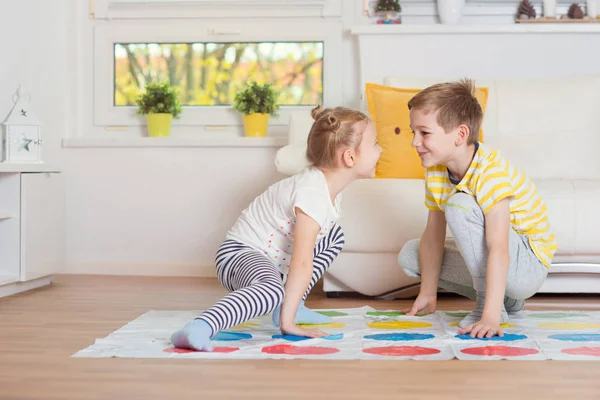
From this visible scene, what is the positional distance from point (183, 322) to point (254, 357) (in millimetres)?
503

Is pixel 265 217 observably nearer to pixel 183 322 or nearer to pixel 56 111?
pixel 183 322

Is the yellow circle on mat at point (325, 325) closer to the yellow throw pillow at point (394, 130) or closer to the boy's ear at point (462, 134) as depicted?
the boy's ear at point (462, 134)

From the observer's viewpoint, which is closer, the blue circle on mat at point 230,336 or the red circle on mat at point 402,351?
the red circle on mat at point 402,351

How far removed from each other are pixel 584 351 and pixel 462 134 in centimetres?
61

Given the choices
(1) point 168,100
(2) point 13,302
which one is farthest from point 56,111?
(2) point 13,302

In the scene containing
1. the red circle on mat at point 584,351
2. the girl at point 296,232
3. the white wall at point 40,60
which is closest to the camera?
the red circle on mat at point 584,351

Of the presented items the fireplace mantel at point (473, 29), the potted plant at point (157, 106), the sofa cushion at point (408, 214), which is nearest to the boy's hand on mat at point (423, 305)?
the sofa cushion at point (408, 214)

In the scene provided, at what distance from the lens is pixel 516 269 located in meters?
2.05

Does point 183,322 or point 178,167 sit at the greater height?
point 178,167

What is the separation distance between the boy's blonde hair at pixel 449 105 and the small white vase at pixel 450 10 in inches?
65.1

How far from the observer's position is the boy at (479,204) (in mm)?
1936

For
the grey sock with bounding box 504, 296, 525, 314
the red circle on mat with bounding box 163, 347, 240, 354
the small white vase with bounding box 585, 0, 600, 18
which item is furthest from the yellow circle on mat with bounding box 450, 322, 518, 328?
the small white vase with bounding box 585, 0, 600, 18

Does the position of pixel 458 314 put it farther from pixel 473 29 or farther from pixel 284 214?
pixel 473 29

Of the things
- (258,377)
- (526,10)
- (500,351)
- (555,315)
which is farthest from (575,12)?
(258,377)
